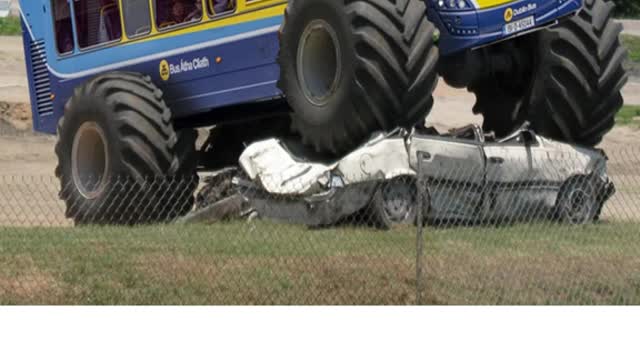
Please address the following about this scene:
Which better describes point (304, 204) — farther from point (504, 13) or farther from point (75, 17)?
point (75, 17)

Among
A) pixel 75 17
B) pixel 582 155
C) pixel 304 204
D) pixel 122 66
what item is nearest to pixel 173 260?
pixel 304 204

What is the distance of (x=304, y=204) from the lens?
46.5 feet

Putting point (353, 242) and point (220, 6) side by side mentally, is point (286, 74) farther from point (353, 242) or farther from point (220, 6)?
point (353, 242)

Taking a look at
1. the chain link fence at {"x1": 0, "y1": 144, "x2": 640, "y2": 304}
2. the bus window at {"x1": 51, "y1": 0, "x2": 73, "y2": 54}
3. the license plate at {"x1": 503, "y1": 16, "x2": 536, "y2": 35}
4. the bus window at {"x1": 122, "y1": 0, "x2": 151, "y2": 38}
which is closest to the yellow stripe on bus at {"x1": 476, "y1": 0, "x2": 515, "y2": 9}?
the license plate at {"x1": 503, "y1": 16, "x2": 536, "y2": 35}

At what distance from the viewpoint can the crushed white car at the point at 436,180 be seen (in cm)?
1373

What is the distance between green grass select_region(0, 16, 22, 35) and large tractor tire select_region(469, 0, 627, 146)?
1626 inches

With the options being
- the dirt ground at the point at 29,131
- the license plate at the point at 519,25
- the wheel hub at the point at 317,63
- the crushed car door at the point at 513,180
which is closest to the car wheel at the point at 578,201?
the crushed car door at the point at 513,180

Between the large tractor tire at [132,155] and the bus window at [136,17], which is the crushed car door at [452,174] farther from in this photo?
the bus window at [136,17]

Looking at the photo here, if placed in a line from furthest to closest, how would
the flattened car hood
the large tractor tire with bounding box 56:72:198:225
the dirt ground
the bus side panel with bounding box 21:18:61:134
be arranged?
the dirt ground
the bus side panel with bounding box 21:18:61:134
the large tractor tire with bounding box 56:72:198:225
the flattened car hood

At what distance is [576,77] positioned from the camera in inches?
585

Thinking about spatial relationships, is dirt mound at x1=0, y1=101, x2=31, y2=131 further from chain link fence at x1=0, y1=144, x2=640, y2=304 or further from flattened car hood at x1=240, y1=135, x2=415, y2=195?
flattened car hood at x1=240, y1=135, x2=415, y2=195

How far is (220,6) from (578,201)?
431cm

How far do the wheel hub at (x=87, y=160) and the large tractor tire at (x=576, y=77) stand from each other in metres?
4.98

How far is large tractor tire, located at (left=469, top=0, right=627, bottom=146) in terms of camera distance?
14.9m
